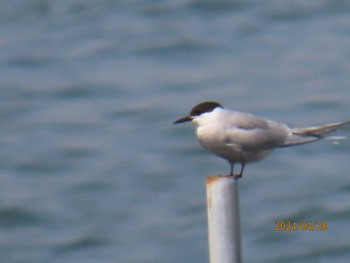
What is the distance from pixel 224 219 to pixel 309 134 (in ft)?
4.20

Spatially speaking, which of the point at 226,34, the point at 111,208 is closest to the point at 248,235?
the point at 111,208

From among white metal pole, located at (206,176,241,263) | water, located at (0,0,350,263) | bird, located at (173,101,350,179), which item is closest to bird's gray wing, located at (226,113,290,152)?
bird, located at (173,101,350,179)

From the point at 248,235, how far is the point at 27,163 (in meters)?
3.07

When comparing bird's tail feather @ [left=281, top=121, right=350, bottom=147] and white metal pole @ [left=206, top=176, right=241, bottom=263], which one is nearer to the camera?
white metal pole @ [left=206, top=176, right=241, bottom=263]

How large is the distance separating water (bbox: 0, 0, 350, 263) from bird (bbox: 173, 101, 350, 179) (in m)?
5.47

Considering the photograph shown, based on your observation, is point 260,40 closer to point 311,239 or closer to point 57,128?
point 57,128

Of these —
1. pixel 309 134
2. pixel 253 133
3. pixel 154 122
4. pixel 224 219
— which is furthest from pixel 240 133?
pixel 154 122

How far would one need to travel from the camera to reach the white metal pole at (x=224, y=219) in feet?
19.8

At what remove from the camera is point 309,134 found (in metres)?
7.14

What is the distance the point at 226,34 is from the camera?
698 inches

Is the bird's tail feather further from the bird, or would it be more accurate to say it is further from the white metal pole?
the white metal pole

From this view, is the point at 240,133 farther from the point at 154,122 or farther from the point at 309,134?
the point at 154,122

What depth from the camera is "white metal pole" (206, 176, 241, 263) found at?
6.02 meters

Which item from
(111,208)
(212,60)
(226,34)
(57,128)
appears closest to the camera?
(111,208)
